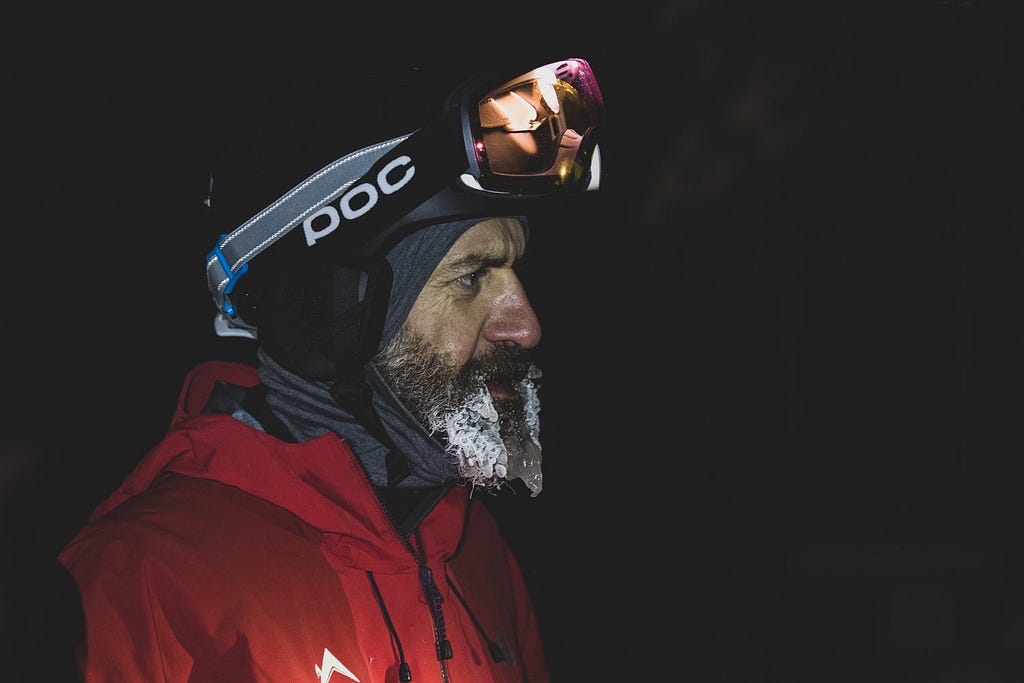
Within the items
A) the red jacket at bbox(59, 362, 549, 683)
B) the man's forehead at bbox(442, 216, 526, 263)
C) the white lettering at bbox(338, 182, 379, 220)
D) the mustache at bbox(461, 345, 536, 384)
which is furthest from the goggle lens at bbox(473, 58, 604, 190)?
the red jacket at bbox(59, 362, 549, 683)

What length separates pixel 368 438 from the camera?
1.82m

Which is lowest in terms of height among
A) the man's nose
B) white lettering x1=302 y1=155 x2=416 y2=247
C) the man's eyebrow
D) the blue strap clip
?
the man's nose

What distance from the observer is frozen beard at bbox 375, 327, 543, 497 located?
1.81 metres

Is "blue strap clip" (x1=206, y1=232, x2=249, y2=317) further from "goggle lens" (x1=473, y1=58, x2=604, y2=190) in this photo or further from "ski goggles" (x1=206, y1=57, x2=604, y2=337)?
"goggle lens" (x1=473, y1=58, x2=604, y2=190)

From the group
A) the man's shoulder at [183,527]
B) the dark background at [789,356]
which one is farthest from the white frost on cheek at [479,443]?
the dark background at [789,356]

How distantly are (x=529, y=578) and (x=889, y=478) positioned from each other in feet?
6.93

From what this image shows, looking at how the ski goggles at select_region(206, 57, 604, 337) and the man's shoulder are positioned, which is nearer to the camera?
the man's shoulder

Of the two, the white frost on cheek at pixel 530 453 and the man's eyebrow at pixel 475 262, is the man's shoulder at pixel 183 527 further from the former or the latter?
the man's eyebrow at pixel 475 262

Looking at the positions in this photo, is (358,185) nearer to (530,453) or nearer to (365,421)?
(365,421)

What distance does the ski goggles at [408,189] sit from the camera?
70.1 inches

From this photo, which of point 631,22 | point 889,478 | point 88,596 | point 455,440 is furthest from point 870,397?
point 88,596

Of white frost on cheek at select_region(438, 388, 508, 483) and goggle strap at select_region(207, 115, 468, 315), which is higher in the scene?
goggle strap at select_region(207, 115, 468, 315)

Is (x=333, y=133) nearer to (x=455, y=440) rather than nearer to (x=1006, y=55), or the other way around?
(x=455, y=440)

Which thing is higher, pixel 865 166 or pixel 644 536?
pixel 865 166
